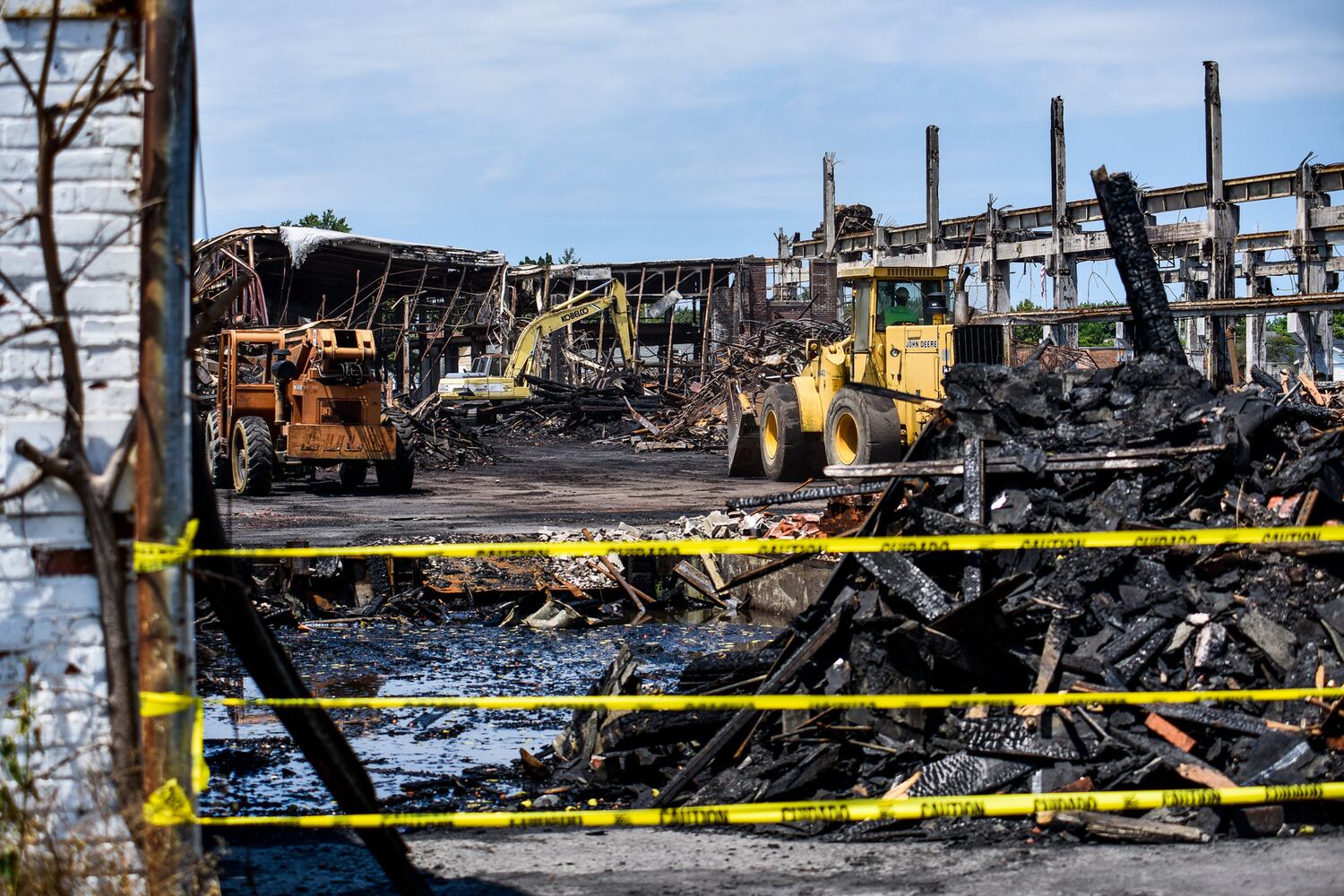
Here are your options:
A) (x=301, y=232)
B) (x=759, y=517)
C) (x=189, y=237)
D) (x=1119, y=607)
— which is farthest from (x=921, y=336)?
(x=301, y=232)

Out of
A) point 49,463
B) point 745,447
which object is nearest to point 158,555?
point 49,463

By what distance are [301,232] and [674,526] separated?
22.8 meters

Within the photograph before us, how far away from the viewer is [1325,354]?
29.9m

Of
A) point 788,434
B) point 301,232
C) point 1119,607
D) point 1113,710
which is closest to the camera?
point 1113,710

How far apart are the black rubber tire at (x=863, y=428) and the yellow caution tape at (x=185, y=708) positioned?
15196 mm

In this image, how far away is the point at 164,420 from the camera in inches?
148

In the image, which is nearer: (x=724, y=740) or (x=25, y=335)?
(x=25, y=335)

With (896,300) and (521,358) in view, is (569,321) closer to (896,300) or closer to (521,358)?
(521,358)

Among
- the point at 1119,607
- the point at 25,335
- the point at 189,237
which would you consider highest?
the point at 189,237

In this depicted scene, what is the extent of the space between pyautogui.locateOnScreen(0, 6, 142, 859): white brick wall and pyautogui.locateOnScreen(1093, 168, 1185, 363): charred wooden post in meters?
8.44

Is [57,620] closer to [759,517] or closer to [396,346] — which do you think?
[759,517]

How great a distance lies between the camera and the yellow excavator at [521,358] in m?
38.0

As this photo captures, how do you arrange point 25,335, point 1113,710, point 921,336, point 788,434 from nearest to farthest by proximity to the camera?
1. point 25,335
2. point 1113,710
3. point 921,336
4. point 788,434

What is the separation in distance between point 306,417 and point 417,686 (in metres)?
11.6
